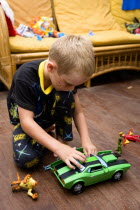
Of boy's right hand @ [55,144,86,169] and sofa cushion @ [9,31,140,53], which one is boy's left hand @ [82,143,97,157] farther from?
sofa cushion @ [9,31,140,53]

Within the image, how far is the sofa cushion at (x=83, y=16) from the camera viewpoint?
2.39 m

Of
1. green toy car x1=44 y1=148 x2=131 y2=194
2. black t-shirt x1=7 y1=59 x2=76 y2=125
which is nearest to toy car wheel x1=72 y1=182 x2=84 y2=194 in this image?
green toy car x1=44 y1=148 x2=131 y2=194

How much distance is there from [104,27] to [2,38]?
1252 millimetres

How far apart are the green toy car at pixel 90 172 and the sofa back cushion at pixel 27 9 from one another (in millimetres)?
1684

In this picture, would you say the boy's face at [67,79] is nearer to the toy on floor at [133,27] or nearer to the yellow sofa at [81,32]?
the yellow sofa at [81,32]

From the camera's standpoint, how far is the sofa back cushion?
220cm

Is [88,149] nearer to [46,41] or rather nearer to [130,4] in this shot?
[46,41]

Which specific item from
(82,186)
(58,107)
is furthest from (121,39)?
(82,186)

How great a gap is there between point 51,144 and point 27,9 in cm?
176

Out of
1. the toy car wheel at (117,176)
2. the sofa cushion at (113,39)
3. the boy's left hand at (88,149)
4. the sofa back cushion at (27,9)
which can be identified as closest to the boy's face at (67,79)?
the boy's left hand at (88,149)

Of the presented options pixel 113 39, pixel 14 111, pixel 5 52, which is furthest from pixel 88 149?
pixel 113 39

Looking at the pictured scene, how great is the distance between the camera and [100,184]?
0.95 meters

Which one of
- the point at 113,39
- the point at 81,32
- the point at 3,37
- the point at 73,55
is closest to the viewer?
the point at 73,55

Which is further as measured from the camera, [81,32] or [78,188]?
[81,32]
